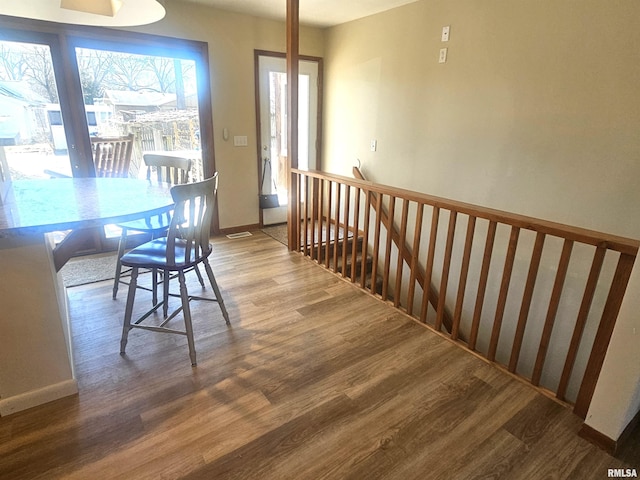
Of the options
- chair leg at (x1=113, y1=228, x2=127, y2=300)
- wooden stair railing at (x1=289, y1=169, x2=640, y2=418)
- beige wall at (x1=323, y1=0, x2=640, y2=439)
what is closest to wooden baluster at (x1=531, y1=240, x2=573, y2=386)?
wooden stair railing at (x1=289, y1=169, x2=640, y2=418)

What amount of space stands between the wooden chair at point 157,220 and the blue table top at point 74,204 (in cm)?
33

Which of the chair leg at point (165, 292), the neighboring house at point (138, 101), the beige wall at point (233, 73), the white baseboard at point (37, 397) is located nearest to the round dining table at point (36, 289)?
the white baseboard at point (37, 397)

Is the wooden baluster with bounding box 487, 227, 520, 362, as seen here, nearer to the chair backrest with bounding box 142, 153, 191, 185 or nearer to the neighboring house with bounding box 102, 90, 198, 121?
the chair backrest with bounding box 142, 153, 191, 185

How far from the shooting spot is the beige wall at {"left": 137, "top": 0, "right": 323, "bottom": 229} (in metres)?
3.46

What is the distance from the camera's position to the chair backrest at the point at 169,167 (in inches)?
102

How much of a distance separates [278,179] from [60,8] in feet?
9.74

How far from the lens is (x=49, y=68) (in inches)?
117

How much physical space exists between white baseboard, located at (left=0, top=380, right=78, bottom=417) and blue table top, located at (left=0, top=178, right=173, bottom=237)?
0.78 m

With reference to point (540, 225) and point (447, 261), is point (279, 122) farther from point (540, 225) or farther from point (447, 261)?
point (540, 225)

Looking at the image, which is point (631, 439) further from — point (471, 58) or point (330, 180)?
point (471, 58)

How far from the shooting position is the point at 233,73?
380cm

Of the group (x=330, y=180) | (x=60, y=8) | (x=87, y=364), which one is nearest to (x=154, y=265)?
(x=87, y=364)

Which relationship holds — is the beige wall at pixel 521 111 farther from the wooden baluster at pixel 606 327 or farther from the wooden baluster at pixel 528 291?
the wooden baluster at pixel 528 291

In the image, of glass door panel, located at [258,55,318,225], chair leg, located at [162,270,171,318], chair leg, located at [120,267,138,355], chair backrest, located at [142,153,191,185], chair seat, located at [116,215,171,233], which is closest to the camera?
chair leg, located at [120,267,138,355]
